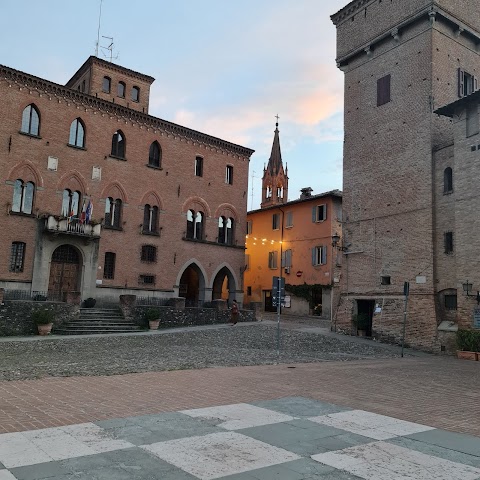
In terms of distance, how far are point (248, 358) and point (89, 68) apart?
26.6m

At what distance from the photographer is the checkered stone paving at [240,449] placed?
15.7 ft

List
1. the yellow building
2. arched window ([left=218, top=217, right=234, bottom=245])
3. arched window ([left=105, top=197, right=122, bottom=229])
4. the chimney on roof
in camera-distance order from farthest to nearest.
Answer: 1. the chimney on roof
2. the yellow building
3. arched window ([left=218, top=217, right=234, bottom=245])
4. arched window ([left=105, top=197, right=122, bottom=229])

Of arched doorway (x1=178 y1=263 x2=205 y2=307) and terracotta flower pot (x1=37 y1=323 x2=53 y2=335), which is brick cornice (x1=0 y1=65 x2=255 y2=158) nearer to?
arched doorway (x1=178 y1=263 x2=205 y2=307)

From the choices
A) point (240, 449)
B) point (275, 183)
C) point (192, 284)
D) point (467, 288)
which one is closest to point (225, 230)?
point (192, 284)

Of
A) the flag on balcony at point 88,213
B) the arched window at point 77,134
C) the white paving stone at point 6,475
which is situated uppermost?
the arched window at point 77,134

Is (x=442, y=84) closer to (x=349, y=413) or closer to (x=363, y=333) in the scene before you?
A: (x=363, y=333)

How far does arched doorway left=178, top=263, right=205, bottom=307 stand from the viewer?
34.1 m

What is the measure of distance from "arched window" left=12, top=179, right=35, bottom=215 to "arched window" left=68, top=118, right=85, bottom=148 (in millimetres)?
3820

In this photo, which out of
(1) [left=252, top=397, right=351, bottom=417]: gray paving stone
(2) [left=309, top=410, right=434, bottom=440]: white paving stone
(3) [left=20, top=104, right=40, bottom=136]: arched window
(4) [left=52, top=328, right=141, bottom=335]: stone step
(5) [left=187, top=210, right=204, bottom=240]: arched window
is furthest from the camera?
(5) [left=187, top=210, right=204, bottom=240]: arched window

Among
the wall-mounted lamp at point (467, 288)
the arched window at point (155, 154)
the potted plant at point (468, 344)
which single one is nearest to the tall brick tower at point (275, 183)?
the arched window at point (155, 154)

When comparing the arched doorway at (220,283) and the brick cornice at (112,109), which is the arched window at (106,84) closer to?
the brick cornice at (112,109)

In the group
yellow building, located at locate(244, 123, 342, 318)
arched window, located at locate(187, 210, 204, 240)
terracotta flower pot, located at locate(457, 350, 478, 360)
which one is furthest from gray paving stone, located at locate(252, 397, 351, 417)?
yellow building, located at locate(244, 123, 342, 318)

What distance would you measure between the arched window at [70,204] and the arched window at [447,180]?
66.8ft

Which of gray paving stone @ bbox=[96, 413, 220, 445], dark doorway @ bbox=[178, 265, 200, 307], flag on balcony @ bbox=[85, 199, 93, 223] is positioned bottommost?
gray paving stone @ bbox=[96, 413, 220, 445]
